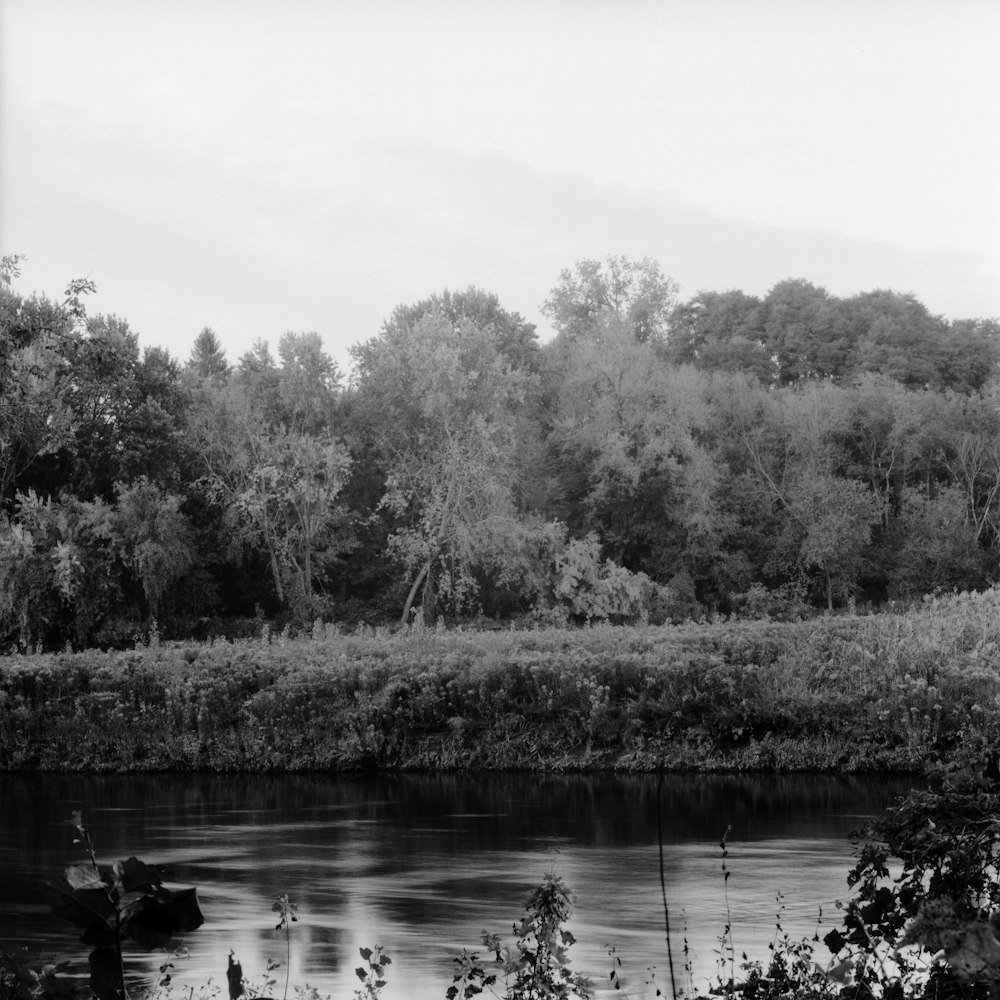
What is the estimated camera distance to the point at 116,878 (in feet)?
10.8

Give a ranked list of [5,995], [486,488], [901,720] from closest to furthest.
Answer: [5,995] < [901,720] < [486,488]

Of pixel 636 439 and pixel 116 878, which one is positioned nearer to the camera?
pixel 116 878

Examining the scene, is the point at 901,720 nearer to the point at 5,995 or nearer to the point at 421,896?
the point at 421,896

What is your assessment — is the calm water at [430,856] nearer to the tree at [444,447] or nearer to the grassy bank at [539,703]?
the grassy bank at [539,703]

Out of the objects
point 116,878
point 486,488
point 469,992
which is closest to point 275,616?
point 486,488

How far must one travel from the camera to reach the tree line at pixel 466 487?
37.5 metres

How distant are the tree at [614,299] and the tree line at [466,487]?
38.3 feet

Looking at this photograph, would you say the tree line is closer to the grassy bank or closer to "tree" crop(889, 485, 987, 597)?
"tree" crop(889, 485, 987, 597)

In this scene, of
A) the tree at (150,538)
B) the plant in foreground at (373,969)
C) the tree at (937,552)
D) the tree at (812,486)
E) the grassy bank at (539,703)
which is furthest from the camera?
the tree at (937,552)

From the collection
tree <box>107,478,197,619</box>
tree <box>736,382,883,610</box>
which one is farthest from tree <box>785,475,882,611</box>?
tree <box>107,478,197,619</box>

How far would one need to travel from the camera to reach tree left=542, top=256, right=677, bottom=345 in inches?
2527

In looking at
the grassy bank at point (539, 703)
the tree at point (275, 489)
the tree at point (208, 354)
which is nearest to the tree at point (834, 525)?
the tree at point (275, 489)

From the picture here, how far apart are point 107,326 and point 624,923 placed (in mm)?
32905

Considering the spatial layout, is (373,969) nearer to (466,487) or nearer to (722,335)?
(466,487)
